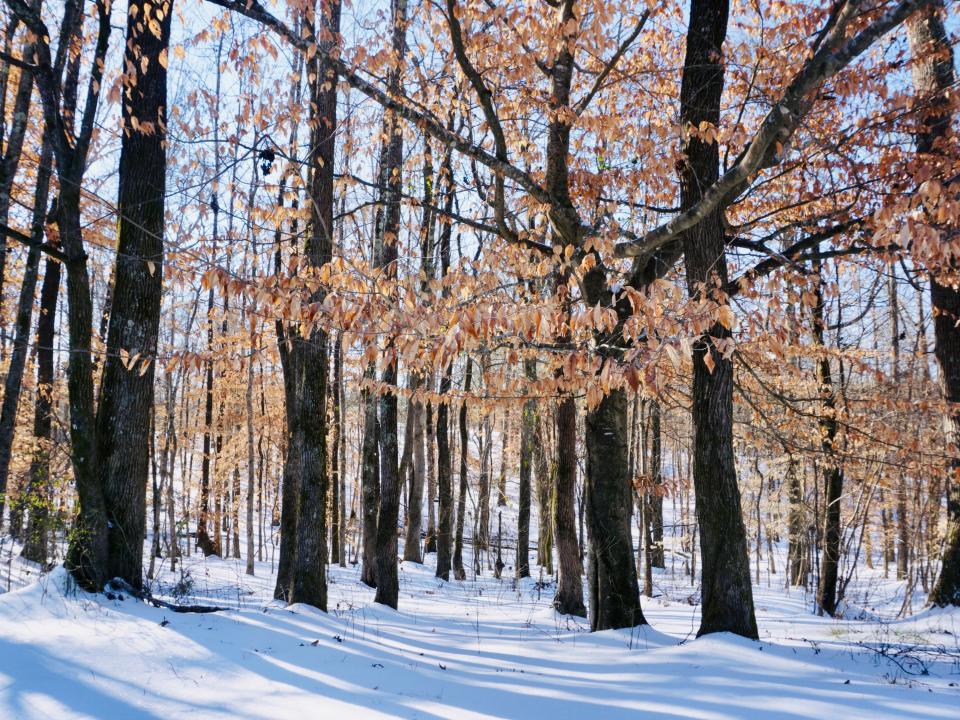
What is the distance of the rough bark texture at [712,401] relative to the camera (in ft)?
18.1

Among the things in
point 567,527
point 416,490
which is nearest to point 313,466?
point 567,527

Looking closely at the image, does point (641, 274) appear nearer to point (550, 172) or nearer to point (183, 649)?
point (550, 172)

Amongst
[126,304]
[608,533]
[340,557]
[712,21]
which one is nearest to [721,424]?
[608,533]

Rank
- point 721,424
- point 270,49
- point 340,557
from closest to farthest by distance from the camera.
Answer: point 721,424, point 270,49, point 340,557

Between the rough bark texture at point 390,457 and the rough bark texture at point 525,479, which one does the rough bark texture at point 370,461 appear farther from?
the rough bark texture at point 525,479

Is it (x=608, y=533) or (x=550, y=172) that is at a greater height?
(x=550, y=172)

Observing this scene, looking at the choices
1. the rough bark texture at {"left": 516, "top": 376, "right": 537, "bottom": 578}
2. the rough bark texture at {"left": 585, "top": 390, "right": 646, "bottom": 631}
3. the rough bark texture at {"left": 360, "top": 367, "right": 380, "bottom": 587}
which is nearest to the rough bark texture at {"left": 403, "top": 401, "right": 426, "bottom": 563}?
the rough bark texture at {"left": 516, "top": 376, "right": 537, "bottom": 578}

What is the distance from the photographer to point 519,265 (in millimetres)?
7492

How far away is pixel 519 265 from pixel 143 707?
570cm

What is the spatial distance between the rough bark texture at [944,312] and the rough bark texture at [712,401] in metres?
3.55

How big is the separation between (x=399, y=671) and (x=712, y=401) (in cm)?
378

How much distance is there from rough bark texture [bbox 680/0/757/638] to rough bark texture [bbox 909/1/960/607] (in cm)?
355

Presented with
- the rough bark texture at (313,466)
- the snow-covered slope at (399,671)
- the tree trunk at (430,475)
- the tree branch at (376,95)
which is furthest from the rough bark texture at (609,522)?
the tree trunk at (430,475)

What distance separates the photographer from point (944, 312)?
7.84m
